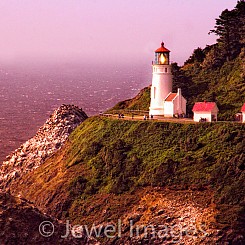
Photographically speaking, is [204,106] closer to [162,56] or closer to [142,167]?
[142,167]

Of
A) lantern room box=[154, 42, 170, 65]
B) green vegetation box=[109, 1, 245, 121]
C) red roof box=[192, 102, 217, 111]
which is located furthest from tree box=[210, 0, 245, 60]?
red roof box=[192, 102, 217, 111]

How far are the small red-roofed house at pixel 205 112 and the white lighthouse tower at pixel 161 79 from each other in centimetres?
735

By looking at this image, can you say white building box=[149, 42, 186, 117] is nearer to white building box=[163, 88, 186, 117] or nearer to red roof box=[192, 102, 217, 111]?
white building box=[163, 88, 186, 117]

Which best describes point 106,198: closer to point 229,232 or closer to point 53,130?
point 229,232

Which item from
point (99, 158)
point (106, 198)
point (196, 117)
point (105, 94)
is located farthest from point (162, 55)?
point (105, 94)

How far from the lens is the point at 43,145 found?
76.8 m

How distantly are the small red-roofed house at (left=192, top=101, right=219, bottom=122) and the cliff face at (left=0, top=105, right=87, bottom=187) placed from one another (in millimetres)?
15150

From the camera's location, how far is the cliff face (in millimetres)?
74500

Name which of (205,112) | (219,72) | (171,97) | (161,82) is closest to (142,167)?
(205,112)

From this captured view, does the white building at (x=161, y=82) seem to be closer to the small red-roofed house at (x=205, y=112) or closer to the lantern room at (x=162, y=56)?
the lantern room at (x=162, y=56)

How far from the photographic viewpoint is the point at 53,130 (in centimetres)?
7844

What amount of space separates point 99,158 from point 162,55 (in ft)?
48.9

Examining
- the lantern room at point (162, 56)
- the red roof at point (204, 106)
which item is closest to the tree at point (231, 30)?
the lantern room at point (162, 56)

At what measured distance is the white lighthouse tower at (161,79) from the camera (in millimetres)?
75625
